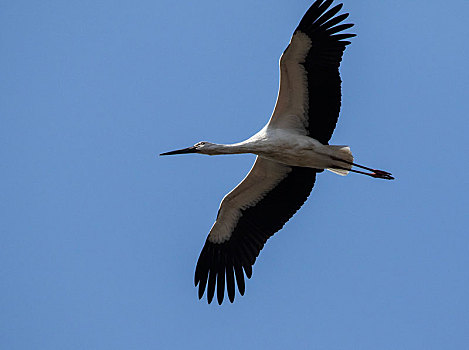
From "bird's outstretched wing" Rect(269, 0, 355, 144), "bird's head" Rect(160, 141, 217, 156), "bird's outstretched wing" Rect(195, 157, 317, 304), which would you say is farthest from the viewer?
"bird's outstretched wing" Rect(195, 157, 317, 304)

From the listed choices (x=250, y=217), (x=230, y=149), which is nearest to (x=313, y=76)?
(x=230, y=149)

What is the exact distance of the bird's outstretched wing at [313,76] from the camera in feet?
35.0

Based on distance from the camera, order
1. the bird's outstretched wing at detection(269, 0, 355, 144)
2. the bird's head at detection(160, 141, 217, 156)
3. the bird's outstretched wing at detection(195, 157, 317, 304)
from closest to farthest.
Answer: the bird's outstretched wing at detection(269, 0, 355, 144)
the bird's head at detection(160, 141, 217, 156)
the bird's outstretched wing at detection(195, 157, 317, 304)

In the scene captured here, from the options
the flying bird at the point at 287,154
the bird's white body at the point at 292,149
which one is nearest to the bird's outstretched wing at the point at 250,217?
the flying bird at the point at 287,154

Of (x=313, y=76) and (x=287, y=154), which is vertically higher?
(x=313, y=76)

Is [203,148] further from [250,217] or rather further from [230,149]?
[250,217]

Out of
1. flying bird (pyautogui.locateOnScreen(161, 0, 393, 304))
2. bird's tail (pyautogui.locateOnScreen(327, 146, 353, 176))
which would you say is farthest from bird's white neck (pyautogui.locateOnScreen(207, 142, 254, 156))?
bird's tail (pyautogui.locateOnScreen(327, 146, 353, 176))

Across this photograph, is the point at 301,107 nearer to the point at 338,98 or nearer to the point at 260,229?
the point at 338,98

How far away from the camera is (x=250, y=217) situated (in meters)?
11.9

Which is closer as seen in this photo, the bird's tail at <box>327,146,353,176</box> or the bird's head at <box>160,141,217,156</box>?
the bird's tail at <box>327,146,353,176</box>

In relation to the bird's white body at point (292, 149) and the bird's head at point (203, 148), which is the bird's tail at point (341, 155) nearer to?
the bird's white body at point (292, 149)

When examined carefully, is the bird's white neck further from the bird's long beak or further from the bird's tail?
the bird's tail

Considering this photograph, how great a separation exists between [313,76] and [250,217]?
218cm

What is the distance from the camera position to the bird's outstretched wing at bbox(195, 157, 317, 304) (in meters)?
11.7
